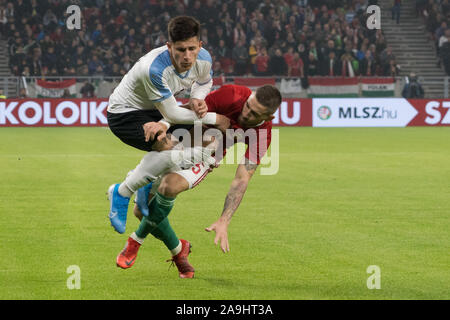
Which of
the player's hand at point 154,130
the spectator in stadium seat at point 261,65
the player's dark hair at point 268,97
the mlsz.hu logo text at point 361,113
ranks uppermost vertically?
the player's dark hair at point 268,97

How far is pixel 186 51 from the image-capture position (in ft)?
20.4

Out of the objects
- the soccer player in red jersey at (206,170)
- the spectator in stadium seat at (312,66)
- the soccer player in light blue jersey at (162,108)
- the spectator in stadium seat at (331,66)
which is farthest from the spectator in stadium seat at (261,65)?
the soccer player in red jersey at (206,170)

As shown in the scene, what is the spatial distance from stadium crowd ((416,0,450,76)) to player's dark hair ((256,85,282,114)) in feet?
79.4

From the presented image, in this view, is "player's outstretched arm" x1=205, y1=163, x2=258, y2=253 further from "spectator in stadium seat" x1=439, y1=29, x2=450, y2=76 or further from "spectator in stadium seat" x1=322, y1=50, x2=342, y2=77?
"spectator in stadium seat" x1=439, y1=29, x2=450, y2=76

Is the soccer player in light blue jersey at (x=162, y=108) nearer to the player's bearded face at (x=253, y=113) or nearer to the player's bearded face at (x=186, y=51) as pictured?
the player's bearded face at (x=186, y=51)

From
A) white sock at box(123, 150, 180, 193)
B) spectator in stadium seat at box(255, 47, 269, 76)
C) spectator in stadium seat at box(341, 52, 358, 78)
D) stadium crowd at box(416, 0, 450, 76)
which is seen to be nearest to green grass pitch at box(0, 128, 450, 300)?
white sock at box(123, 150, 180, 193)

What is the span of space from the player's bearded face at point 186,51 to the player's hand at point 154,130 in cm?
49

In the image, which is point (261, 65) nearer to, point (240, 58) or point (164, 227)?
point (240, 58)

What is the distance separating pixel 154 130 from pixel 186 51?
0.66m

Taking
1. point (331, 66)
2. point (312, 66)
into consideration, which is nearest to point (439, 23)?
point (331, 66)

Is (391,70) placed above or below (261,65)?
below

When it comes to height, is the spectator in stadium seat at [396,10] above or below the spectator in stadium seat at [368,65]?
above

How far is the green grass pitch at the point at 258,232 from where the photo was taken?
235 inches
